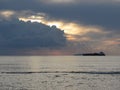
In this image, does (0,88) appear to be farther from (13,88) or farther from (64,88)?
(64,88)

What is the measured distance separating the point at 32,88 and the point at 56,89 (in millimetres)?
4662

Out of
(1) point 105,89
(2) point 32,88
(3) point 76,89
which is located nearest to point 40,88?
(2) point 32,88

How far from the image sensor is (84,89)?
60406 mm

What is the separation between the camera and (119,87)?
2480 inches

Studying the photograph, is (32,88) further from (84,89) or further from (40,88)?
(84,89)

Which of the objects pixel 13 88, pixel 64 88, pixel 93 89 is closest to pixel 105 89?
pixel 93 89

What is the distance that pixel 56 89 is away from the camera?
6012 centimetres

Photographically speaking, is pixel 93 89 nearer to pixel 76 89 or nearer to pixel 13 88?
pixel 76 89

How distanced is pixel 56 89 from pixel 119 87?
11.7 m

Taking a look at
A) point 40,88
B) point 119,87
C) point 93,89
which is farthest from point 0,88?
point 119,87

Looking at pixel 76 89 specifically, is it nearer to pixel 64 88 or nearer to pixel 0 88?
pixel 64 88

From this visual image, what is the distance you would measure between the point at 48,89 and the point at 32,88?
341 centimetres

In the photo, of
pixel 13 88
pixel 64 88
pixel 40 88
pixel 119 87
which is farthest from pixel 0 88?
pixel 119 87

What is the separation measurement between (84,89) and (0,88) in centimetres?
1451
